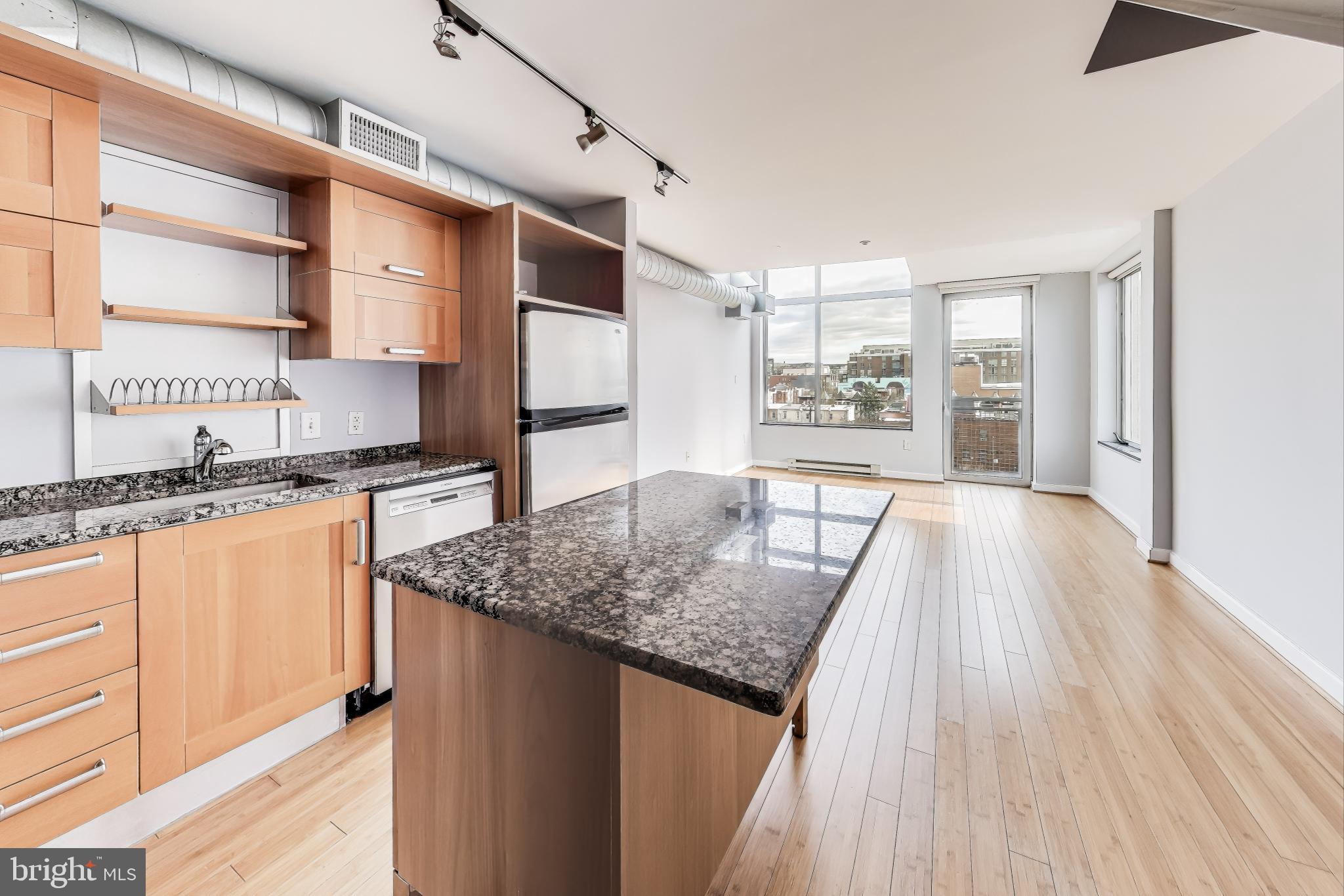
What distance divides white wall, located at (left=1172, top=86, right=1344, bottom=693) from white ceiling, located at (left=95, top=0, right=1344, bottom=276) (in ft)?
0.80

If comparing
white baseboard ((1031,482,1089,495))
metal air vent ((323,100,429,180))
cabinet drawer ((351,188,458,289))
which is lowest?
white baseboard ((1031,482,1089,495))

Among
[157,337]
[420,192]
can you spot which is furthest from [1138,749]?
[157,337]

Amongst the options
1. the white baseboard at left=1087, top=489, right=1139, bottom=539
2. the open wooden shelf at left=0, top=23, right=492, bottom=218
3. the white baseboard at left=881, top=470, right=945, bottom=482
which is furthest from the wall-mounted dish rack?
the white baseboard at left=881, top=470, right=945, bottom=482

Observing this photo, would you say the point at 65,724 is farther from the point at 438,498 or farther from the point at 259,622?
the point at 438,498

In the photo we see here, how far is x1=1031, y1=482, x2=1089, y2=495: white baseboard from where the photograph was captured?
6152 millimetres

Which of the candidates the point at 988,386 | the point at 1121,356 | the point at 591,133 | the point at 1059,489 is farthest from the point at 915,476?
the point at 591,133

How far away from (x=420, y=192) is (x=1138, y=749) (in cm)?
362

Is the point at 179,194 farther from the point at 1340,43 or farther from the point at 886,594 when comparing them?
the point at 886,594

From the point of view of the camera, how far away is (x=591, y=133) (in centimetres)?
232

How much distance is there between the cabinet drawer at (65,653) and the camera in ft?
4.32

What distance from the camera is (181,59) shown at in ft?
5.83

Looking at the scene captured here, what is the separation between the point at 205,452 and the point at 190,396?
0.23m

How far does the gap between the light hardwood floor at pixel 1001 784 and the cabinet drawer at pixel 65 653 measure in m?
0.58

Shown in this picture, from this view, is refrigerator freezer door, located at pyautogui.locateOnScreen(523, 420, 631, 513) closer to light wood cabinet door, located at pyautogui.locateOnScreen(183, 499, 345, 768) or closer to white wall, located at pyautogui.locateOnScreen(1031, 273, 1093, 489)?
light wood cabinet door, located at pyautogui.locateOnScreen(183, 499, 345, 768)
